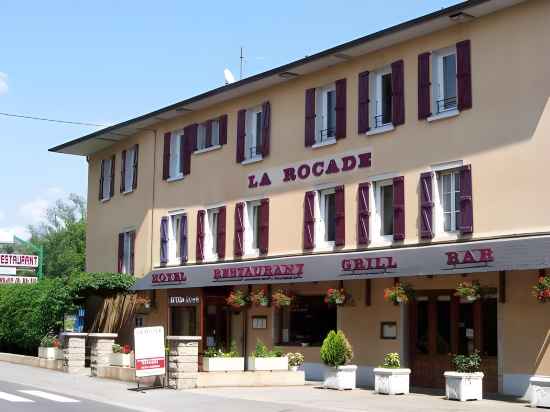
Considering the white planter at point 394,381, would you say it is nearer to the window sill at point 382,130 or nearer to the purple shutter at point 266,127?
the window sill at point 382,130

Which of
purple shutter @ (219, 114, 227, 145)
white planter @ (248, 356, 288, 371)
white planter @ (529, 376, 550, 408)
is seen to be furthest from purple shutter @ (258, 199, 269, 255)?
white planter @ (529, 376, 550, 408)

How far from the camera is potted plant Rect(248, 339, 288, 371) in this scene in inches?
837

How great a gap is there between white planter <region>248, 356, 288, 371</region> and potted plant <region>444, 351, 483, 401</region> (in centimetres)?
500

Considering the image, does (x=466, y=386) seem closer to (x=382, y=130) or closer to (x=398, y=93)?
(x=382, y=130)

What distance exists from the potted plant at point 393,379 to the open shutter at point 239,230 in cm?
821

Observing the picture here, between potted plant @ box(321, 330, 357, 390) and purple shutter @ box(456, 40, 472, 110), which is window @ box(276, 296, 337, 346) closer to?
potted plant @ box(321, 330, 357, 390)

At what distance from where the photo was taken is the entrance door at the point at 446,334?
1945 cm

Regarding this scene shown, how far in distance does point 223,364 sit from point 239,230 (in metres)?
6.36

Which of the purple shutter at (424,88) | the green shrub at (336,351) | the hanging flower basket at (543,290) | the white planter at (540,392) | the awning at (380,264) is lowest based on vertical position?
the white planter at (540,392)

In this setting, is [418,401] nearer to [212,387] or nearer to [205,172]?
[212,387]

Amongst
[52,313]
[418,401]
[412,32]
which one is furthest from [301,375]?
[52,313]

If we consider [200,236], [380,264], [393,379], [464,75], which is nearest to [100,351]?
[200,236]

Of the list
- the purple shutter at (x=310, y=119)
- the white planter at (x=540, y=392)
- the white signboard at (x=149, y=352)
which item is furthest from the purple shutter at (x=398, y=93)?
the white signboard at (x=149, y=352)

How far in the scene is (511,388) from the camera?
1848 centimetres
